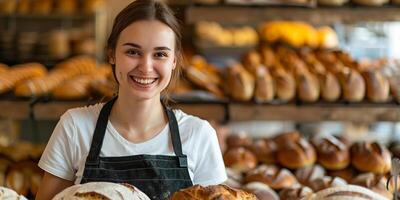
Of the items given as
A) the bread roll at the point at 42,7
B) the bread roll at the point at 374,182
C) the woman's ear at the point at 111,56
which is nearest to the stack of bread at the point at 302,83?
the bread roll at the point at 374,182

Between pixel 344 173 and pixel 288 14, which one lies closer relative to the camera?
pixel 344 173

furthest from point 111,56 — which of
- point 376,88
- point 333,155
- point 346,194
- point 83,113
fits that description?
point 376,88

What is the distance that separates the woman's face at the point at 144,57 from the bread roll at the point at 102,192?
40 cm

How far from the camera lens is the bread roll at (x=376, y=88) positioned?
3.21 m

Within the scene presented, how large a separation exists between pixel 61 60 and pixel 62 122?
5072 mm

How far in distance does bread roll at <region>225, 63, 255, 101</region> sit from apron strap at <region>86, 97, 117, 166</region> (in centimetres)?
140

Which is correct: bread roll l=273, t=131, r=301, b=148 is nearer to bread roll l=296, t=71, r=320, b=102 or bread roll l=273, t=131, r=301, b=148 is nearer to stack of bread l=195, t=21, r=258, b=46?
bread roll l=296, t=71, r=320, b=102

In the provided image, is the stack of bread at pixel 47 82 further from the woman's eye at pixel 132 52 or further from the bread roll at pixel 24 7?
the bread roll at pixel 24 7

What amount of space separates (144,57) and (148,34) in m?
0.07

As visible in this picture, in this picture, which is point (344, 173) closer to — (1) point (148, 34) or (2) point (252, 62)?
(2) point (252, 62)

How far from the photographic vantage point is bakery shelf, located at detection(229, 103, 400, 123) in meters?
3.13

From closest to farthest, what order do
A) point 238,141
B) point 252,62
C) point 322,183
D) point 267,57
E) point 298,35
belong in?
1. point 322,183
2. point 238,141
3. point 252,62
4. point 267,57
5. point 298,35

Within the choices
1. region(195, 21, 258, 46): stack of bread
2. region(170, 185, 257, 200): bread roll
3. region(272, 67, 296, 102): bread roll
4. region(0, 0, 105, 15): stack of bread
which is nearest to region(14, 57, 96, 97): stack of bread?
region(272, 67, 296, 102): bread roll

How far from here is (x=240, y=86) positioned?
3207mm
